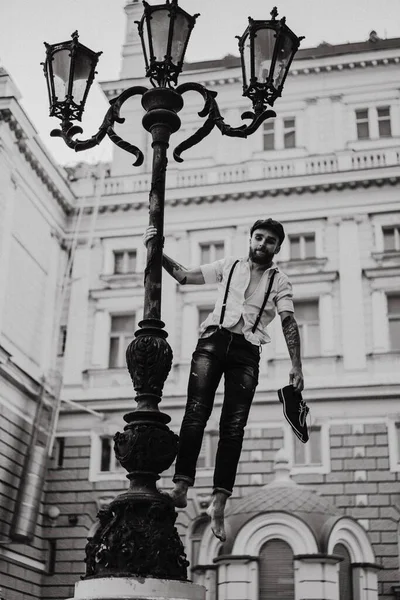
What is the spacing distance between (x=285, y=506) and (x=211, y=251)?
359 inches

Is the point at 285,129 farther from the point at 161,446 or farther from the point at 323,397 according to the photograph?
the point at 161,446

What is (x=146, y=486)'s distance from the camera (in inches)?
224

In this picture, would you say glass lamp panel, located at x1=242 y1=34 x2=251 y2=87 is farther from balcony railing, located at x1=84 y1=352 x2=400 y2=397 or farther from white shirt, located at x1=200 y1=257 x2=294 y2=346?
balcony railing, located at x1=84 y1=352 x2=400 y2=397

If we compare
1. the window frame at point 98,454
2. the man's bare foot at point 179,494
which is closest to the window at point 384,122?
the window frame at point 98,454

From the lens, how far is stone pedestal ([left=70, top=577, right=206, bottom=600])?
522 centimetres

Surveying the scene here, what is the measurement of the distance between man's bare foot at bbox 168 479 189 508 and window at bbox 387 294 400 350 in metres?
19.7

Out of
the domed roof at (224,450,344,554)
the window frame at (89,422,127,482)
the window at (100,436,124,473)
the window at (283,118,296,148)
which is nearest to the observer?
the domed roof at (224,450,344,554)

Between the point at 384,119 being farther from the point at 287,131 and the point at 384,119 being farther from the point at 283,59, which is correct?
the point at 283,59

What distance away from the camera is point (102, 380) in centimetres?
2622

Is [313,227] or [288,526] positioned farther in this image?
[313,227]

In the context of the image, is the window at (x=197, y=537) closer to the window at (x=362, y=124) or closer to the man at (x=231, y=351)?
the window at (x=362, y=124)

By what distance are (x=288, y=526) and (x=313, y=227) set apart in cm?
983

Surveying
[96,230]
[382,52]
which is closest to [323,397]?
[96,230]

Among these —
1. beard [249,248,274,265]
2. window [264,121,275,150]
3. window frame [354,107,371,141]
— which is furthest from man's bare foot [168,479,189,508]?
window [264,121,275,150]
